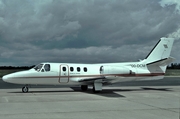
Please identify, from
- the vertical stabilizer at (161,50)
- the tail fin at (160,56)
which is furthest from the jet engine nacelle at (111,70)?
the vertical stabilizer at (161,50)

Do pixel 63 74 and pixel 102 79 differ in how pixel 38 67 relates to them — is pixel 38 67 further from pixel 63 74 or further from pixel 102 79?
pixel 102 79

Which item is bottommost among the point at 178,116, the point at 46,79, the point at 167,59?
the point at 178,116

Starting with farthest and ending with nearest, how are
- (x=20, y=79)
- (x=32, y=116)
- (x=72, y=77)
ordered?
1. (x=72, y=77)
2. (x=20, y=79)
3. (x=32, y=116)

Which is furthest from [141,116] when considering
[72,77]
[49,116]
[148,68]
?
[148,68]

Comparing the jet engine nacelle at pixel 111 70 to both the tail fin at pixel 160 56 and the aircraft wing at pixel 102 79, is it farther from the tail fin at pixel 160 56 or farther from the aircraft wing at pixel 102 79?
the tail fin at pixel 160 56

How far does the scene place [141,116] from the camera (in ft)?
30.7

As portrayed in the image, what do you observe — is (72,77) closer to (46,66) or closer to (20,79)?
(46,66)

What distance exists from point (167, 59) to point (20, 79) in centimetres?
1325

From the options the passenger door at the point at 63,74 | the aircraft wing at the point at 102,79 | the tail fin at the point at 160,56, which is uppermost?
the tail fin at the point at 160,56

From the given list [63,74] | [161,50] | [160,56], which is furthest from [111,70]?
[161,50]

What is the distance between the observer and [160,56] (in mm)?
23500

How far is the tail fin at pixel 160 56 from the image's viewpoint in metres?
23.0

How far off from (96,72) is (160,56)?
6.65 meters

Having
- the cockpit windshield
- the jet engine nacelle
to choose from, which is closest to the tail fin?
the jet engine nacelle
